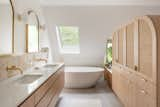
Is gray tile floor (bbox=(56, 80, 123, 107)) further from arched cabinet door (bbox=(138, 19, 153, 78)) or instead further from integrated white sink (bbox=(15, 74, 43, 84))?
arched cabinet door (bbox=(138, 19, 153, 78))

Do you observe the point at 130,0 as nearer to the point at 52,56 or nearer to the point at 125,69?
the point at 125,69

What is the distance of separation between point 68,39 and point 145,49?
4.22 m

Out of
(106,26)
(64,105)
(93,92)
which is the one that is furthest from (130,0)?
(64,105)

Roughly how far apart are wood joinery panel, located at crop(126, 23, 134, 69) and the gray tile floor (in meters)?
1.24

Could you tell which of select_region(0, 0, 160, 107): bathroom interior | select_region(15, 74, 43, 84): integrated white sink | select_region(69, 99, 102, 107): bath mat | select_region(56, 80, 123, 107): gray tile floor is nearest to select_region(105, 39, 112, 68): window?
select_region(0, 0, 160, 107): bathroom interior

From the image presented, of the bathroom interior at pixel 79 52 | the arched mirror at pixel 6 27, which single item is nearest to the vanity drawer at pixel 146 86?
the bathroom interior at pixel 79 52

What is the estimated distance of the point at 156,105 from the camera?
6.56ft

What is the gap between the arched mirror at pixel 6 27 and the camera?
7.96ft

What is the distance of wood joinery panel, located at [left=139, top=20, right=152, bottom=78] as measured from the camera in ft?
7.26

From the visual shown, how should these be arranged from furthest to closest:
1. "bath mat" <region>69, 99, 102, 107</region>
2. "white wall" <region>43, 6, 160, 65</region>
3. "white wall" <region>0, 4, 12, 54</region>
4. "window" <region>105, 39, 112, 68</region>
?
"window" <region>105, 39, 112, 68</region>
"white wall" <region>43, 6, 160, 65</region>
"bath mat" <region>69, 99, 102, 107</region>
"white wall" <region>0, 4, 12, 54</region>

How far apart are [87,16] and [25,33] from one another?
2.29 meters

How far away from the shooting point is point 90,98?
175 inches

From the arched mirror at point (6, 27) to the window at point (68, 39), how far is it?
3142mm

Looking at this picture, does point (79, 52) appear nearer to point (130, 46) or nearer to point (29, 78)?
point (130, 46)
